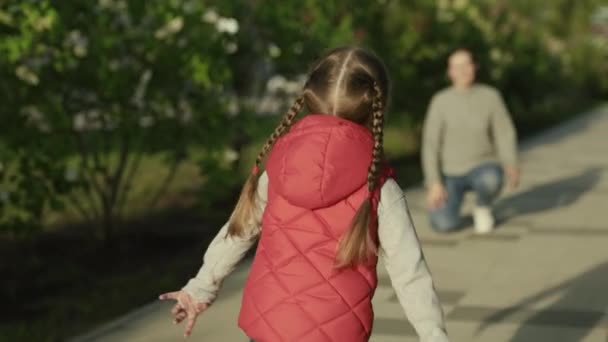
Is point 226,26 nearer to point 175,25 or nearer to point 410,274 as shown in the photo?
point 175,25

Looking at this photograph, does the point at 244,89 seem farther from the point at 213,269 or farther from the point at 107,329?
the point at 213,269

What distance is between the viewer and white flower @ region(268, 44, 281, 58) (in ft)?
34.5

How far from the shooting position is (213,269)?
3658mm

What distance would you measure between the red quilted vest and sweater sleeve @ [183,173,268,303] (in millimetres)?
197

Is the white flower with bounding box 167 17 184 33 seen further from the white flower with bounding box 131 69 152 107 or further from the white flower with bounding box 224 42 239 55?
the white flower with bounding box 224 42 239 55

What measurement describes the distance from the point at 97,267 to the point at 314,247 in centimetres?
540

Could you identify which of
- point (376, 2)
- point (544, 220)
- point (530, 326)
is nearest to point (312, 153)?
point (530, 326)

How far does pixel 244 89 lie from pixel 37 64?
11.6ft

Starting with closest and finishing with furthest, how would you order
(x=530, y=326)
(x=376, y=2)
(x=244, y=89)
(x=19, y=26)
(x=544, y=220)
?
(x=530, y=326) < (x=19, y=26) < (x=544, y=220) < (x=244, y=89) < (x=376, y=2)

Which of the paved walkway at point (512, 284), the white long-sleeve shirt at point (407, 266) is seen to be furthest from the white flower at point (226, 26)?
Answer: the white long-sleeve shirt at point (407, 266)

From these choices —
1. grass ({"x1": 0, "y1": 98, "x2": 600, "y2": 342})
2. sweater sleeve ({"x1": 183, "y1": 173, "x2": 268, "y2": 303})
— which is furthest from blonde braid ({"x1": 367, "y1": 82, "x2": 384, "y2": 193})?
grass ({"x1": 0, "y1": 98, "x2": 600, "y2": 342})

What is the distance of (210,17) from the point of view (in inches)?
357

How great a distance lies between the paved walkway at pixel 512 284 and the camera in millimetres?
6102

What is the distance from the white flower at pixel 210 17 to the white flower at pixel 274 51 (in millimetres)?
1250
